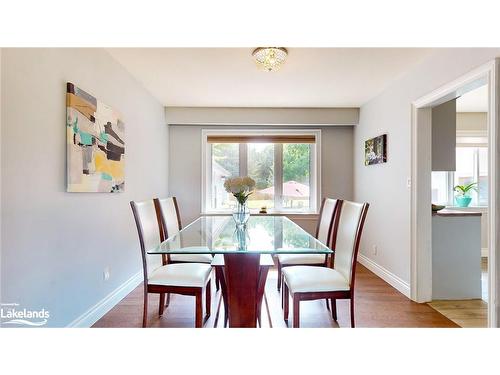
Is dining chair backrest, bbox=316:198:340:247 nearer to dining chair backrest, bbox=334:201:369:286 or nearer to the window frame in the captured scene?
dining chair backrest, bbox=334:201:369:286

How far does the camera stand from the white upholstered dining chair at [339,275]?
1.74 metres

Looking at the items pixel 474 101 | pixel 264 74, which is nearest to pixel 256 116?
pixel 264 74

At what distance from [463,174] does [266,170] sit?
11.2 ft

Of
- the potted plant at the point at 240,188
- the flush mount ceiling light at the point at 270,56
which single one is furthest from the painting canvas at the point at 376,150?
the potted plant at the point at 240,188

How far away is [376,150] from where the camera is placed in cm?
341

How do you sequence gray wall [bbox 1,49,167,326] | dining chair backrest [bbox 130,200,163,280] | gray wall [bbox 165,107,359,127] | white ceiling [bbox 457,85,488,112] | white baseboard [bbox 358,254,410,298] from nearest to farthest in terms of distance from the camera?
gray wall [bbox 1,49,167,326] < dining chair backrest [bbox 130,200,163,280] < white baseboard [bbox 358,254,410,298] < white ceiling [bbox 457,85,488,112] < gray wall [bbox 165,107,359,127]

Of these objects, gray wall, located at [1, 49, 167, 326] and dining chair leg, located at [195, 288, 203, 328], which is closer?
gray wall, located at [1, 49, 167, 326]

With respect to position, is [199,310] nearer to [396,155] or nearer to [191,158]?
[396,155]

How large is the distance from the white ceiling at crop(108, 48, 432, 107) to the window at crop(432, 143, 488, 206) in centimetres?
218

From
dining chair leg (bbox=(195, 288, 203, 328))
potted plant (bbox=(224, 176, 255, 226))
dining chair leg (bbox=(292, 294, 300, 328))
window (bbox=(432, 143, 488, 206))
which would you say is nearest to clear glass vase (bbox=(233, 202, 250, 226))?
potted plant (bbox=(224, 176, 255, 226))

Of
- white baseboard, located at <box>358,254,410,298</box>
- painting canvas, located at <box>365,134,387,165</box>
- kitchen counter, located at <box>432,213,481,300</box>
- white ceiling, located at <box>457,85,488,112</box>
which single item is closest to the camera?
kitchen counter, located at <box>432,213,481,300</box>

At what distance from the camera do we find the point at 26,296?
4.76ft

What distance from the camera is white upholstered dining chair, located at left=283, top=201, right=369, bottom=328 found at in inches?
68.7
